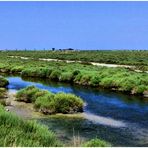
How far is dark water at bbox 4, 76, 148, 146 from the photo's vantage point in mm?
24411

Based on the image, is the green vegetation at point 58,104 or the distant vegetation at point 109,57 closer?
the green vegetation at point 58,104

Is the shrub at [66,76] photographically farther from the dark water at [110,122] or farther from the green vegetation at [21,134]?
the green vegetation at [21,134]

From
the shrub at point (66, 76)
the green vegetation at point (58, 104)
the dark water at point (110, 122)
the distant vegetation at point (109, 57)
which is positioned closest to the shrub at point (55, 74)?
the shrub at point (66, 76)

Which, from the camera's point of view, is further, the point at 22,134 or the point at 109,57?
the point at 109,57

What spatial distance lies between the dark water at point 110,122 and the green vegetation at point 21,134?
5331 mm

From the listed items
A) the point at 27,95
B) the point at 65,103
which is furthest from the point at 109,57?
the point at 65,103

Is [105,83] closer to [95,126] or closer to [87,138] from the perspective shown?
[95,126]

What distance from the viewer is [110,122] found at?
29141mm

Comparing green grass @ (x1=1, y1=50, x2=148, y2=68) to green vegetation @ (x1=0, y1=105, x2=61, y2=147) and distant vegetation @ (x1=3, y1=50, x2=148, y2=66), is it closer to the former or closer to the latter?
distant vegetation @ (x1=3, y1=50, x2=148, y2=66)

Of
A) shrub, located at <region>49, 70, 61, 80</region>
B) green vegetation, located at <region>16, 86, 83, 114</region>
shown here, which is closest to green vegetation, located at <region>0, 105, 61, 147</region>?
green vegetation, located at <region>16, 86, 83, 114</region>

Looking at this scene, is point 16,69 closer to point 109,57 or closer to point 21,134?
point 109,57

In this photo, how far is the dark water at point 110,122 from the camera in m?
24.4

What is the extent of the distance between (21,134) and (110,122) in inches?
648

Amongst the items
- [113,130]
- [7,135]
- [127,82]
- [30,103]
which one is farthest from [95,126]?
[127,82]
